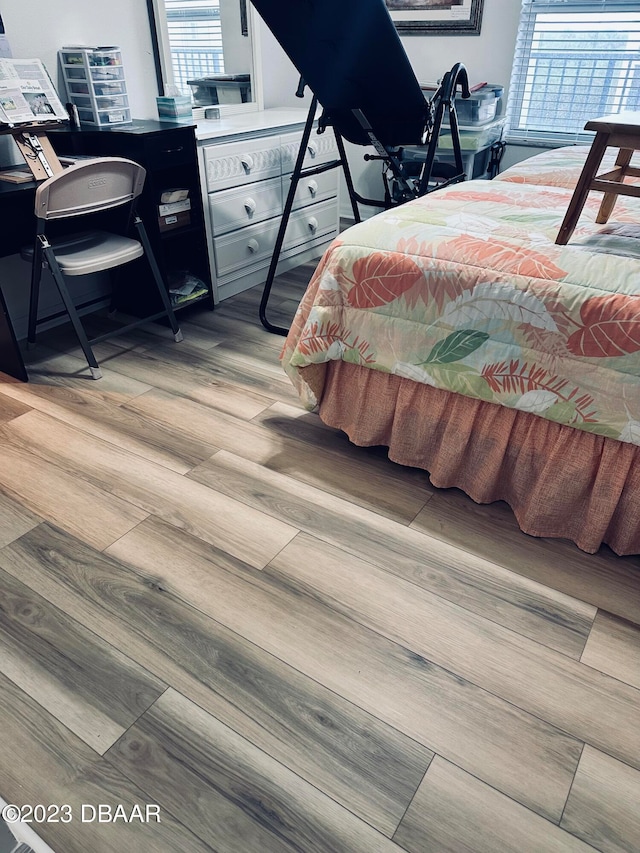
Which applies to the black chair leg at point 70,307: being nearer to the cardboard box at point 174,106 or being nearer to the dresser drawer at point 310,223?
the cardboard box at point 174,106

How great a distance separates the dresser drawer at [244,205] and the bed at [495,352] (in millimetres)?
1177

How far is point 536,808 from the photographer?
0.99m

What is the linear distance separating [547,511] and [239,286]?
201cm

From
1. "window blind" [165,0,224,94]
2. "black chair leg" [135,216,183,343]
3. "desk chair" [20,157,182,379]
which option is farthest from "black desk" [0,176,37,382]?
"window blind" [165,0,224,94]

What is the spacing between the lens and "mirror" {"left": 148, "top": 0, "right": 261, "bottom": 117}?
Answer: 2.75 m

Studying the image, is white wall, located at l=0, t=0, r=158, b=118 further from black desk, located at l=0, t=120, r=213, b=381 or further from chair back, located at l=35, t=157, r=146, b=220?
chair back, located at l=35, t=157, r=146, b=220

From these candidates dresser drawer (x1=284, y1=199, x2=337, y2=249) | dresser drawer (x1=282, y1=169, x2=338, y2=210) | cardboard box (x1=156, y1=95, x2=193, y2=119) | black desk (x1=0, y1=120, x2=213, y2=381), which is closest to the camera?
black desk (x1=0, y1=120, x2=213, y2=381)

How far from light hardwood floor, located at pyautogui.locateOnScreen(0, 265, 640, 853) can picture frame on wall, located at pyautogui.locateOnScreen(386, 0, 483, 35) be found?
2.63m

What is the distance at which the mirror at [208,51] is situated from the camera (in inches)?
108

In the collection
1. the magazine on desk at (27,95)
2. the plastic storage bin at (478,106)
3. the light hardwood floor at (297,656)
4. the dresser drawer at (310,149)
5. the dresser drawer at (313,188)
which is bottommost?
the light hardwood floor at (297,656)

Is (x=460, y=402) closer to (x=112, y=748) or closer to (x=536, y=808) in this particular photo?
(x=536, y=808)

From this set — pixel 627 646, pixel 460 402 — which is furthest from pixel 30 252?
pixel 627 646

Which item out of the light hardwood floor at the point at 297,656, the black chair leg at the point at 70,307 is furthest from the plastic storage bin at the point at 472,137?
the black chair leg at the point at 70,307

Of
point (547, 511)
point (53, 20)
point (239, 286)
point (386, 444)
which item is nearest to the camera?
point (547, 511)
